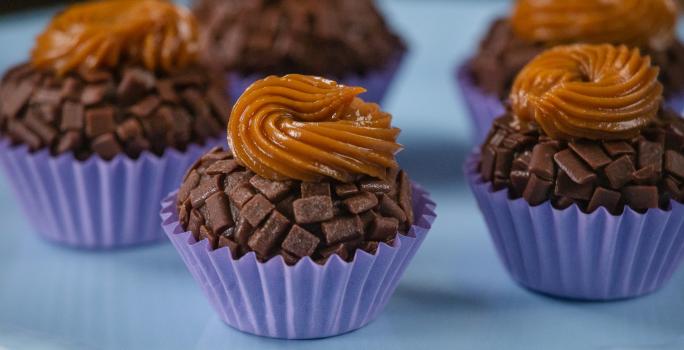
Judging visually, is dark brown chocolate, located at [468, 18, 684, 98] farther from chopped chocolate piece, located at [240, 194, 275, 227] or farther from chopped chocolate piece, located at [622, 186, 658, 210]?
chopped chocolate piece, located at [240, 194, 275, 227]

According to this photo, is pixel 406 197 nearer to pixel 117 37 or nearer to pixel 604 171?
pixel 604 171

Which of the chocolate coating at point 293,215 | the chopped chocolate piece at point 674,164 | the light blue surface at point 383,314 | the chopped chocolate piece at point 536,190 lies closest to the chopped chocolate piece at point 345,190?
the chocolate coating at point 293,215

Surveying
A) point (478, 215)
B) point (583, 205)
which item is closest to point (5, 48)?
point (478, 215)

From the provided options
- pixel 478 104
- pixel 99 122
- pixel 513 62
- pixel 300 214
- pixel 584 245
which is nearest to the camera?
pixel 300 214

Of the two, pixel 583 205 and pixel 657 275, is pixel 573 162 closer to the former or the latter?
pixel 583 205

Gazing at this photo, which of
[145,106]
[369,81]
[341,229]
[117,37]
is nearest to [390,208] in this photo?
[341,229]

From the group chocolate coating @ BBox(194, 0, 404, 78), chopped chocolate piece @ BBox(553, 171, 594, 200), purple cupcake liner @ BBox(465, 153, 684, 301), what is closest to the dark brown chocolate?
chocolate coating @ BBox(194, 0, 404, 78)

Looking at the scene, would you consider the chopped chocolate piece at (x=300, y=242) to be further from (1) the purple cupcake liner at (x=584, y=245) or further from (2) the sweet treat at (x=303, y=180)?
(1) the purple cupcake liner at (x=584, y=245)
